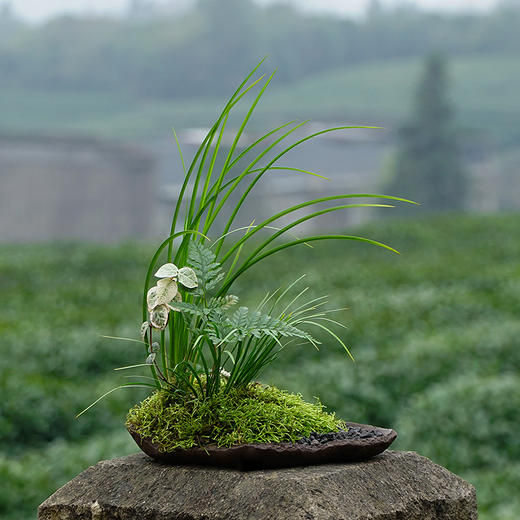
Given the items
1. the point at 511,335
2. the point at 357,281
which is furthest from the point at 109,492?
the point at 357,281

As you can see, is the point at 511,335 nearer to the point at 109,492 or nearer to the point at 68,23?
the point at 109,492

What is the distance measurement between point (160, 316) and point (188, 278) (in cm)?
11

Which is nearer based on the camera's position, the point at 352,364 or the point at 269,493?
the point at 269,493

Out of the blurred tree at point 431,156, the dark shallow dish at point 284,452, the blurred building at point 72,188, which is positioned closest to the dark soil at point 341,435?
the dark shallow dish at point 284,452

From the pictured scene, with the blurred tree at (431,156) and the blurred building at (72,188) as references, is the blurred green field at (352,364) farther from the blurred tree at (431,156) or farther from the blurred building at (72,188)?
the blurred tree at (431,156)

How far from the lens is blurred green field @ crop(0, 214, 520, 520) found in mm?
5656

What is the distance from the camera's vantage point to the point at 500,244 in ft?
51.4

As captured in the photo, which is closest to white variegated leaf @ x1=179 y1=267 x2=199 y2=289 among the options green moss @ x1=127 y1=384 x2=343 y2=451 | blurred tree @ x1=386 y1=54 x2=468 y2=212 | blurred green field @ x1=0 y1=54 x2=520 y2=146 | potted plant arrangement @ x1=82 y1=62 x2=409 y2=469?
potted plant arrangement @ x1=82 y1=62 x2=409 y2=469

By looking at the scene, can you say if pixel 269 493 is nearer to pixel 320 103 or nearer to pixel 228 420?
pixel 228 420

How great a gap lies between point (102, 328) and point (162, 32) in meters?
66.5

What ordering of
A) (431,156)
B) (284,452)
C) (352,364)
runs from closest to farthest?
(284,452) < (352,364) < (431,156)

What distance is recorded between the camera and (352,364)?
7484mm

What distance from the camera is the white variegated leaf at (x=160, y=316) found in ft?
5.96

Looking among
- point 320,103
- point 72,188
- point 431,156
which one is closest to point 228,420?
point 72,188
